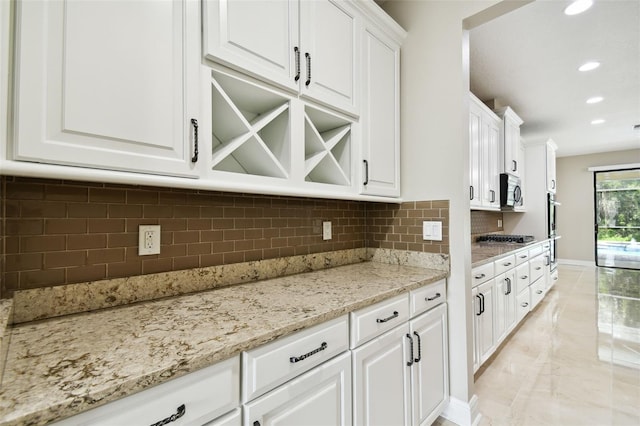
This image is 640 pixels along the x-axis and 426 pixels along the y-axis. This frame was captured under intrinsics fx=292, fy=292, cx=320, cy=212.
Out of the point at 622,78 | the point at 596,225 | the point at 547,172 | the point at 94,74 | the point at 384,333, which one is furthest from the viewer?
the point at 596,225

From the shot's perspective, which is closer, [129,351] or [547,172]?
[129,351]

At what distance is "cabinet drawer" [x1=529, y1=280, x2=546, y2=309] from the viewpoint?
347 centimetres

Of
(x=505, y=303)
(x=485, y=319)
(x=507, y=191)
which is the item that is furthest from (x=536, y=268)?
(x=485, y=319)

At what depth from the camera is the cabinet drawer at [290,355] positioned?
2.73 ft

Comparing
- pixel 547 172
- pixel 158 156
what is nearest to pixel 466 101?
pixel 158 156

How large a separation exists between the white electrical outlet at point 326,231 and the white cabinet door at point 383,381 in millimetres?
746

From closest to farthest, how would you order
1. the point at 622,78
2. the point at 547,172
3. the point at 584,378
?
the point at 584,378 < the point at 622,78 < the point at 547,172

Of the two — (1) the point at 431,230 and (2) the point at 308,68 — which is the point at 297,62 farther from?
(1) the point at 431,230

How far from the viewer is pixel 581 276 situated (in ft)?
18.4

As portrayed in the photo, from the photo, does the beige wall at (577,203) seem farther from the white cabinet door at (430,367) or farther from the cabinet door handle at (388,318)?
the cabinet door handle at (388,318)

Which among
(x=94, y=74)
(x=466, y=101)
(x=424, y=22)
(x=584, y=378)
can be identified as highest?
(x=424, y=22)

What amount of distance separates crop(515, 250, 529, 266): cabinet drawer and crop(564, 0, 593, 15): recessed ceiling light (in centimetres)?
207

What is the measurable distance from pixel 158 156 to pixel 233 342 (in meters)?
0.64

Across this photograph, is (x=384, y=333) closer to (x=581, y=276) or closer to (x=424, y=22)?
(x=424, y=22)
